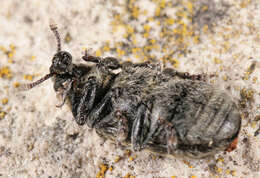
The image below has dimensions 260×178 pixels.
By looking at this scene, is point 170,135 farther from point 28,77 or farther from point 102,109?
point 28,77

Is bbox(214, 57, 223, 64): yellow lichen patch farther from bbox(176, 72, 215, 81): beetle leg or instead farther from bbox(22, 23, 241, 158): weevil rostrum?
bbox(22, 23, 241, 158): weevil rostrum

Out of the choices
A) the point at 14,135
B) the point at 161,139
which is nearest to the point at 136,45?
the point at 161,139

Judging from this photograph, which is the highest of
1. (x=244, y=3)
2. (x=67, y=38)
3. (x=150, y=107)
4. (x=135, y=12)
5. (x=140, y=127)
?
(x=244, y=3)

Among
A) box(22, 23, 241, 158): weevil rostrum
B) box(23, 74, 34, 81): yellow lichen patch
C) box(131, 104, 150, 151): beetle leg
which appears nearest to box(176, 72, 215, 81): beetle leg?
box(22, 23, 241, 158): weevil rostrum

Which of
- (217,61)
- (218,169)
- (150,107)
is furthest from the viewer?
(217,61)

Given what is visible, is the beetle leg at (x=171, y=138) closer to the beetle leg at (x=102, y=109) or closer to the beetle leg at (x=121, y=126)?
the beetle leg at (x=121, y=126)

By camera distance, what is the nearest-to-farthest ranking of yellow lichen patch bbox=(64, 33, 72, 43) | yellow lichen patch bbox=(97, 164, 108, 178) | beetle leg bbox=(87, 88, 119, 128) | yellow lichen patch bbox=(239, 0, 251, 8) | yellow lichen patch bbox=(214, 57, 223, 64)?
beetle leg bbox=(87, 88, 119, 128), yellow lichen patch bbox=(97, 164, 108, 178), yellow lichen patch bbox=(214, 57, 223, 64), yellow lichen patch bbox=(239, 0, 251, 8), yellow lichen patch bbox=(64, 33, 72, 43)

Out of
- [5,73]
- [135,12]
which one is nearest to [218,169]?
[135,12]

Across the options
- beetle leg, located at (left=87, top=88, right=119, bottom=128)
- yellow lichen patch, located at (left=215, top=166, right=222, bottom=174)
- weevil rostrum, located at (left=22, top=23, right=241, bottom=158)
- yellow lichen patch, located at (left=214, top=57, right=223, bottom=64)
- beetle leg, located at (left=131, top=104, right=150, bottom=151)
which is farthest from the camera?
yellow lichen patch, located at (left=214, top=57, right=223, bottom=64)
